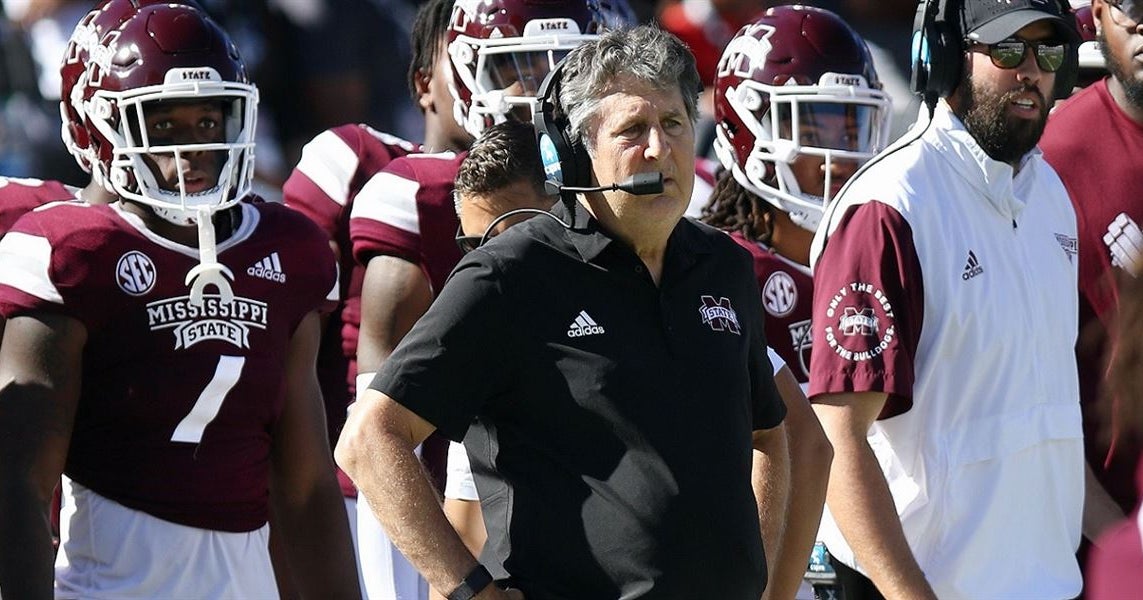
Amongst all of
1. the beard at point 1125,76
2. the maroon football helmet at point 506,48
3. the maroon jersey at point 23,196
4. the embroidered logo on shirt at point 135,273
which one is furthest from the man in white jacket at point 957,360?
the maroon jersey at point 23,196

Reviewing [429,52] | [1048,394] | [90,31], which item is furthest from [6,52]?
[1048,394]

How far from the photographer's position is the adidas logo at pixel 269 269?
452 centimetres

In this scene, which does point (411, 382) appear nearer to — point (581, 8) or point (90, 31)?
point (90, 31)

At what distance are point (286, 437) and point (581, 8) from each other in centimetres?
155

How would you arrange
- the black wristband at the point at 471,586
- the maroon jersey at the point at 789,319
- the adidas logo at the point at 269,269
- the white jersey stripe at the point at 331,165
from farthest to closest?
the white jersey stripe at the point at 331,165 < the maroon jersey at the point at 789,319 < the adidas logo at the point at 269,269 < the black wristband at the point at 471,586

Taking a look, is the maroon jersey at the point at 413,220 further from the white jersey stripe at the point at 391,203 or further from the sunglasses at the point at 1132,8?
the sunglasses at the point at 1132,8

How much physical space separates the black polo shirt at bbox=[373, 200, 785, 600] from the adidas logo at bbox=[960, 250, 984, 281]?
2.95 feet

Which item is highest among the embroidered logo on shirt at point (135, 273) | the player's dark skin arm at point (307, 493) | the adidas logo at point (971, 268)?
the adidas logo at point (971, 268)

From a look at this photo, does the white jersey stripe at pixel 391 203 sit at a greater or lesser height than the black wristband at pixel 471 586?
lesser

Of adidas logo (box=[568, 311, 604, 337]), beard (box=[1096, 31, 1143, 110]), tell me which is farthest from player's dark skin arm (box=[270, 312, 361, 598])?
beard (box=[1096, 31, 1143, 110])

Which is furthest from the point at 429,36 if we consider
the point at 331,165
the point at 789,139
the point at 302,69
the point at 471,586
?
the point at 302,69

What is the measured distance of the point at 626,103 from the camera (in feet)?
12.3

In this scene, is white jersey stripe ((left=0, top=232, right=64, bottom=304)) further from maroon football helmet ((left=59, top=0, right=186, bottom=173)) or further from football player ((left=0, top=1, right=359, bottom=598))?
maroon football helmet ((left=59, top=0, right=186, bottom=173))

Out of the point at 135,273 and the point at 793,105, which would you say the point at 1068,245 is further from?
the point at 135,273
